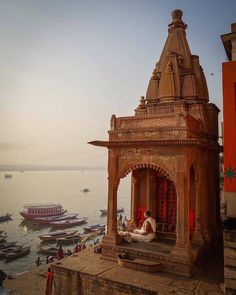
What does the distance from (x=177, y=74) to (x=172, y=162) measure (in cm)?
631

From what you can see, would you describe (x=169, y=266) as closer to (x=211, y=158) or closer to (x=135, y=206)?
(x=135, y=206)

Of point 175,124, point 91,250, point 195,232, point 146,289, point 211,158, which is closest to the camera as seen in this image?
point 146,289

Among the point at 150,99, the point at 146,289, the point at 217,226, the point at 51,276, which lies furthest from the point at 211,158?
the point at 51,276

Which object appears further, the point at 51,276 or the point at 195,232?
the point at 195,232

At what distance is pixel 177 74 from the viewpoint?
1527 centimetres

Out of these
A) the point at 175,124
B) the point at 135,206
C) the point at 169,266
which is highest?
the point at 175,124

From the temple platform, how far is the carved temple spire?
897 centimetres

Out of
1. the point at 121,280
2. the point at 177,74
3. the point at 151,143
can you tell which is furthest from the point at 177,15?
the point at 121,280

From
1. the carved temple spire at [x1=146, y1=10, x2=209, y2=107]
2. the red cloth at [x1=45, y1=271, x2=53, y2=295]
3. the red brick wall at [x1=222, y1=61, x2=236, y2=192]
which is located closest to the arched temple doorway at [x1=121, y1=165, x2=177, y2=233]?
the carved temple spire at [x1=146, y1=10, x2=209, y2=107]

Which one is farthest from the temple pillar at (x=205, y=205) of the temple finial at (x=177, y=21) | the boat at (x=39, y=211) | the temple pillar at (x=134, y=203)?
the boat at (x=39, y=211)

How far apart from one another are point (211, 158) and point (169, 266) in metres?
6.76

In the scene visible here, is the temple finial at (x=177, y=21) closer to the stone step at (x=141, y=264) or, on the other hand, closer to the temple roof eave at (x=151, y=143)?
the temple roof eave at (x=151, y=143)

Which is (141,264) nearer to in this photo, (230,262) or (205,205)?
(230,262)

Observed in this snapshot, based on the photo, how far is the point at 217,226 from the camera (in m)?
15.0
